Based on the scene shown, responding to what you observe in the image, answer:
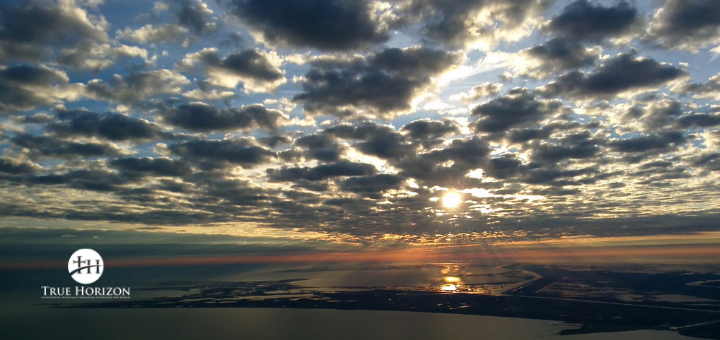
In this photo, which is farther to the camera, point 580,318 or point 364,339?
point 580,318

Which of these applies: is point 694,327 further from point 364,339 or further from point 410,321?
point 364,339

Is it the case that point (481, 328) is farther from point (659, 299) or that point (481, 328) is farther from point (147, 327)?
point (147, 327)

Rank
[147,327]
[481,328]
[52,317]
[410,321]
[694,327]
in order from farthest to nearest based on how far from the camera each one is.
→ [52,317], [147,327], [410,321], [481,328], [694,327]

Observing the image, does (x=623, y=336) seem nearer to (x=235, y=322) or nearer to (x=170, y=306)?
(x=235, y=322)

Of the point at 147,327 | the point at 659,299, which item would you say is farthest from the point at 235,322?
the point at 659,299

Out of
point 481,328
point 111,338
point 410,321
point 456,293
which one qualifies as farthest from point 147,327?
point 456,293

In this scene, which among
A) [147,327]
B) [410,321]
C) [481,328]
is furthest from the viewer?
[147,327]

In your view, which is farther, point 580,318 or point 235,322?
point 235,322

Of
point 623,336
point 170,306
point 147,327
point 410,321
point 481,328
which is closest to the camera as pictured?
point 623,336

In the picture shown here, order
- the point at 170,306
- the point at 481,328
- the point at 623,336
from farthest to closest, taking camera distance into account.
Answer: the point at 170,306, the point at 481,328, the point at 623,336
